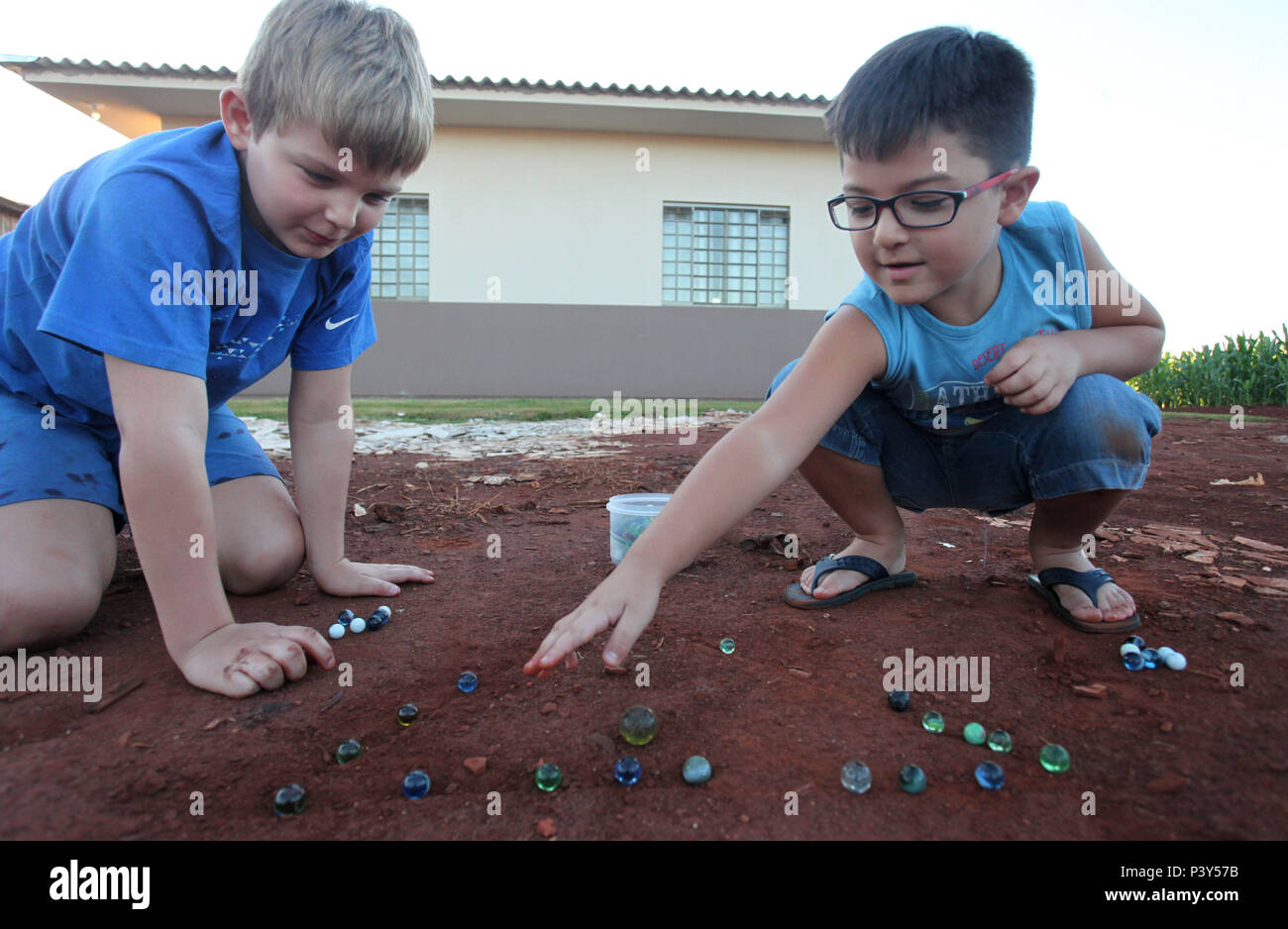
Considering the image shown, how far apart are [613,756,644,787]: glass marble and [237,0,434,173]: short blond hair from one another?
1.40 m

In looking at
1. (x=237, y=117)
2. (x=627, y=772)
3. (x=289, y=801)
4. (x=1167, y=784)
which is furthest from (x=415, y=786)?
(x=237, y=117)

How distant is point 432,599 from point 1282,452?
5.84 metres

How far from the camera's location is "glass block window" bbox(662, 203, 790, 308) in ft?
37.4

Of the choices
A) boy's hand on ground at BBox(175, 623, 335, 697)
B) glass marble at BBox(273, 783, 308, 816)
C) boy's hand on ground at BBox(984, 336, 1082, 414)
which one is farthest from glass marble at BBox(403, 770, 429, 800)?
boy's hand on ground at BBox(984, 336, 1082, 414)

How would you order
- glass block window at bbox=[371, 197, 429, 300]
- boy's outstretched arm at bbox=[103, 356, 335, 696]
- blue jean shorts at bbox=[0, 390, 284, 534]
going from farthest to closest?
glass block window at bbox=[371, 197, 429, 300] < blue jean shorts at bbox=[0, 390, 284, 534] < boy's outstretched arm at bbox=[103, 356, 335, 696]

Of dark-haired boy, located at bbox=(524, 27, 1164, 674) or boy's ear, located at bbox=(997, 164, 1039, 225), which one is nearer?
dark-haired boy, located at bbox=(524, 27, 1164, 674)

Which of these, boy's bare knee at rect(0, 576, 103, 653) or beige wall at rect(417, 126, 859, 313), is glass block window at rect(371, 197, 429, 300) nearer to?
beige wall at rect(417, 126, 859, 313)

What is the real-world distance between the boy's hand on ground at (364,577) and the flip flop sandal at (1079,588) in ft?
5.88

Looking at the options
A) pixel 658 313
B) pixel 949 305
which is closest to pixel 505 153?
pixel 658 313

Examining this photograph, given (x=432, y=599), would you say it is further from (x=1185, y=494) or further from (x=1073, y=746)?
(x=1185, y=494)

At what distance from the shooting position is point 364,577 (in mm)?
2336

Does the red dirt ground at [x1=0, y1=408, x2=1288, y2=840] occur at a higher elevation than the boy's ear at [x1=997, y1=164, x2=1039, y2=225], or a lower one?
lower

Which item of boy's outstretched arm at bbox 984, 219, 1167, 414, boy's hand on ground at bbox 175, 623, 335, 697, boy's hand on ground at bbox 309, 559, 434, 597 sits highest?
boy's outstretched arm at bbox 984, 219, 1167, 414

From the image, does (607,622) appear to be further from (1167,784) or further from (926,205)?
(926,205)
